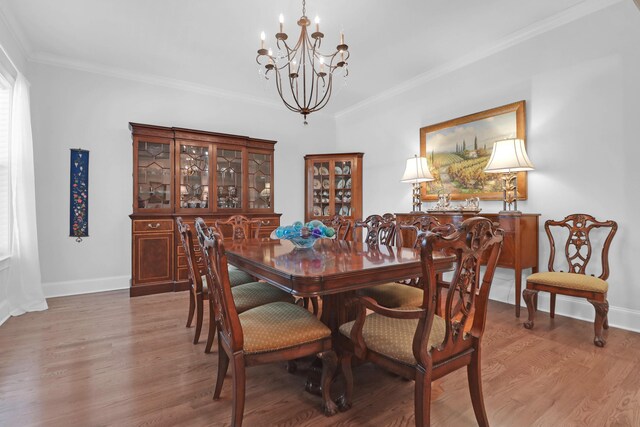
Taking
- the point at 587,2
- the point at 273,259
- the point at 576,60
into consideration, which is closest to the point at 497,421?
the point at 273,259

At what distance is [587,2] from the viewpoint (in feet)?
8.97

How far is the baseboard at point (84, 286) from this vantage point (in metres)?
3.66

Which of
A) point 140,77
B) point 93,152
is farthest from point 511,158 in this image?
point 93,152

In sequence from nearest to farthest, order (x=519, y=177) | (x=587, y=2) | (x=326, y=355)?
(x=326, y=355)
(x=587, y=2)
(x=519, y=177)

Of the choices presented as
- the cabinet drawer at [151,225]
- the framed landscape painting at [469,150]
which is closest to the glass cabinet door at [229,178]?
the cabinet drawer at [151,225]

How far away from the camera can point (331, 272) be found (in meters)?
1.37

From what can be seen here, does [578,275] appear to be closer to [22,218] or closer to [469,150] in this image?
[469,150]

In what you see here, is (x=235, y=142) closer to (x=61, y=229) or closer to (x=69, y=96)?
(x=69, y=96)

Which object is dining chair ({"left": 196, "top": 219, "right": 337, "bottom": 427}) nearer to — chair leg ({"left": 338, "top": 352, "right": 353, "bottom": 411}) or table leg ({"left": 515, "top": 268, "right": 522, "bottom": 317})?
A: chair leg ({"left": 338, "top": 352, "right": 353, "bottom": 411})

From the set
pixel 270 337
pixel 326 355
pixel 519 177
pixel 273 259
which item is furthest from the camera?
pixel 519 177

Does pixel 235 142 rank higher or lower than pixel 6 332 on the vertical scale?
higher

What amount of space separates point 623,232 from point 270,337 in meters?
3.05

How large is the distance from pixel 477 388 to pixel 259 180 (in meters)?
3.99

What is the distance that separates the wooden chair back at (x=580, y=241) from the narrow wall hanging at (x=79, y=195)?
16.8ft
